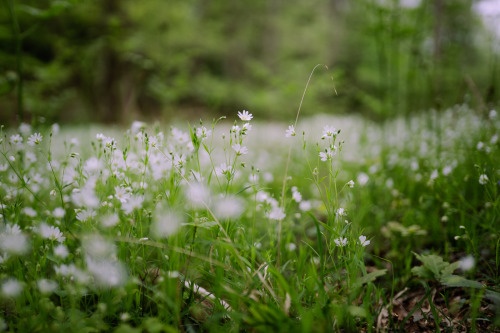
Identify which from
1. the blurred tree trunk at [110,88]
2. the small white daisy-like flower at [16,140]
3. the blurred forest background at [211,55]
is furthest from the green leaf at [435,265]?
the blurred tree trunk at [110,88]

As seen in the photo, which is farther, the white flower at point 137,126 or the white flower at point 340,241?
the white flower at point 137,126

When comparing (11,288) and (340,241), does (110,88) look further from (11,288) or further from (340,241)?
(340,241)

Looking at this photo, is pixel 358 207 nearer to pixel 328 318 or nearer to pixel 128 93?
pixel 328 318

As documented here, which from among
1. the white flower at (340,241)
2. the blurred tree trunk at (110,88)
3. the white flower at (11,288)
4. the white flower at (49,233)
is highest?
the blurred tree trunk at (110,88)

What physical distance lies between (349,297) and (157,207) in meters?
0.93

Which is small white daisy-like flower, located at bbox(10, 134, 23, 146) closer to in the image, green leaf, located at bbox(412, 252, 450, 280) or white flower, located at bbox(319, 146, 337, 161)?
white flower, located at bbox(319, 146, 337, 161)

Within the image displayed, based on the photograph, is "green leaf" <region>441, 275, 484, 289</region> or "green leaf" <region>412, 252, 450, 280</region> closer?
"green leaf" <region>441, 275, 484, 289</region>

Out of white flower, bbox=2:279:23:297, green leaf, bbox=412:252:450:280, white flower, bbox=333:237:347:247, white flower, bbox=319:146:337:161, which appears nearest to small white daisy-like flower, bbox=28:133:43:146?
white flower, bbox=2:279:23:297

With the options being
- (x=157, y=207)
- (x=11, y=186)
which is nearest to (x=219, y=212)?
(x=157, y=207)

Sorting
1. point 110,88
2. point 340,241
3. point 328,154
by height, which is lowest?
point 340,241

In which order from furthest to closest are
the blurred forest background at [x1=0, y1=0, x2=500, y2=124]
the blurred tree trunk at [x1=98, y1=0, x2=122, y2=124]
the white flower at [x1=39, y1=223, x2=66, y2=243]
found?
1. the blurred tree trunk at [x1=98, y1=0, x2=122, y2=124]
2. the blurred forest background at [x1=0, y1=0, x2=500, y2=124]
3. the white flower at [x1=39, y1=223, x2=66, y2=243]

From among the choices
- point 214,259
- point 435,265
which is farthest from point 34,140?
point 435,265

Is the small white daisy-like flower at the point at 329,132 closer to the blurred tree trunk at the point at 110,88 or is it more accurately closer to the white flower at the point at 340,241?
the white flower at the point at 340,241

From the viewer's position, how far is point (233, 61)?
54.5 ft
